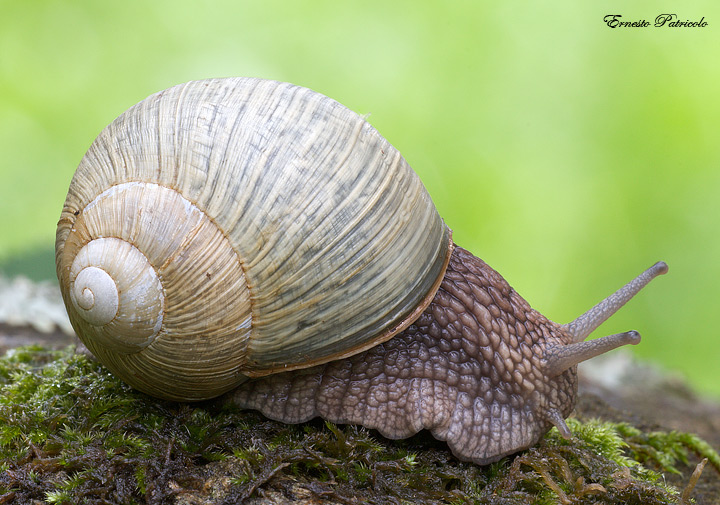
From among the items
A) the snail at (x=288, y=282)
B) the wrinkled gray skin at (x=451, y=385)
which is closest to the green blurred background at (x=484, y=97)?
the wrinkled gray skin at (x=451, y=385)

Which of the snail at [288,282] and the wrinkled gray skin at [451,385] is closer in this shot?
A: the snail at [288,282]

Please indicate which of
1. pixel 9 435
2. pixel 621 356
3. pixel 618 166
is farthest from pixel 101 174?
pixel 621 356

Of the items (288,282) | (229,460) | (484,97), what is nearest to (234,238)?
(288,282)

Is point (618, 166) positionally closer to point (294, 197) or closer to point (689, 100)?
point (689, 100)

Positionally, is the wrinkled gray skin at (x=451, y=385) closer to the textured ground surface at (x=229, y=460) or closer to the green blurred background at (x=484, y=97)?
the textured ground surface at (x=229, y=460)

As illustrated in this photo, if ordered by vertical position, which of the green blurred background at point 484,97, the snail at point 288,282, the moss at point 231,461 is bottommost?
the moss at point 231,461

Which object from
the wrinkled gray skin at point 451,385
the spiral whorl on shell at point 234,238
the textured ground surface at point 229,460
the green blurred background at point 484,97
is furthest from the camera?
the green blurred background at point 484,97

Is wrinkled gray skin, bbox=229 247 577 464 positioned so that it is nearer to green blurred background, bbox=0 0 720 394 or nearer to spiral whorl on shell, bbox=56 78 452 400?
spiral whorl on shell, bbox=56 78 452 400
